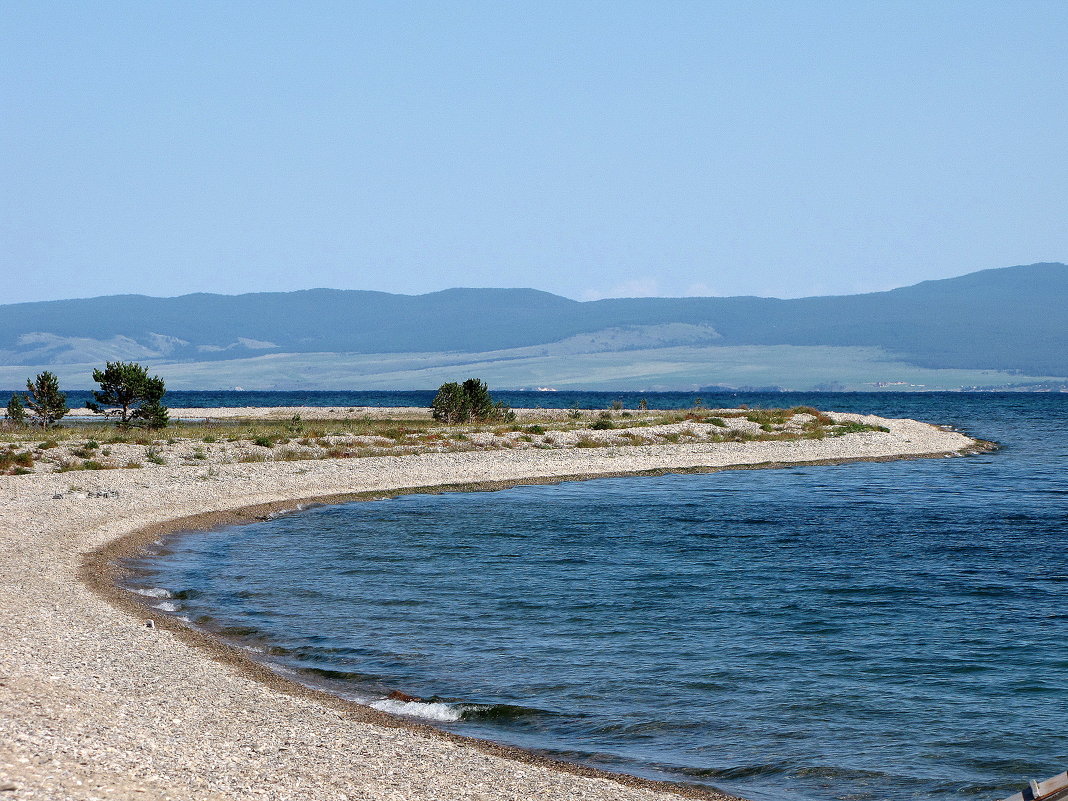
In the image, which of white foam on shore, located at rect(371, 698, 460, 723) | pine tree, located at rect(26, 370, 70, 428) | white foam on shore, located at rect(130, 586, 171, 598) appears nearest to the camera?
white foam on shore, located at rect(371, 698, 460, 723)

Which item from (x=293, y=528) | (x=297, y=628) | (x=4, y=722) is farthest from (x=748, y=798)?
(x=293, y=528)

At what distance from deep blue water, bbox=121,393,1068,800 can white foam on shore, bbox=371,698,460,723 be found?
0.07 meters

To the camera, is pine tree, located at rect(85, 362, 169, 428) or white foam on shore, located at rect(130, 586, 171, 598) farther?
pine tree, located at rect(85, 362, 169, 428)

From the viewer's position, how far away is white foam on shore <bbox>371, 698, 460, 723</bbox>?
13.8m

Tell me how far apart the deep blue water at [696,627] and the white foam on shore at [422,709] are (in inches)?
2.9

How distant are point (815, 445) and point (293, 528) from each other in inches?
1425

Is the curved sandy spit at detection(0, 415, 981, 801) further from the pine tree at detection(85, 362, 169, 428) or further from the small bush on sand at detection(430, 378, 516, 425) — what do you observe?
the small bush on sand at detection(430, 378, 516, 425)

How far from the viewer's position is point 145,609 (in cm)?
1898

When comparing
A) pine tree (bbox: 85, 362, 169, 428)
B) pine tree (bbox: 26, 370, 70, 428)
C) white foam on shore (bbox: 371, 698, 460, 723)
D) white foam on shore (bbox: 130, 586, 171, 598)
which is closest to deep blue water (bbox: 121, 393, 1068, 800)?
white foam on shore (bbox: 371, 698, 460, 723)

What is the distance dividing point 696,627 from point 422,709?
627cm

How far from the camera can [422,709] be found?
45.8 ft

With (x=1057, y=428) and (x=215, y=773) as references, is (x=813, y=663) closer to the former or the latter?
(x=215, y=773)

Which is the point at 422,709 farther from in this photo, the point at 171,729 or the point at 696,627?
the point at 696,627

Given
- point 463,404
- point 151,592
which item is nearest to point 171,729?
point 151,592
